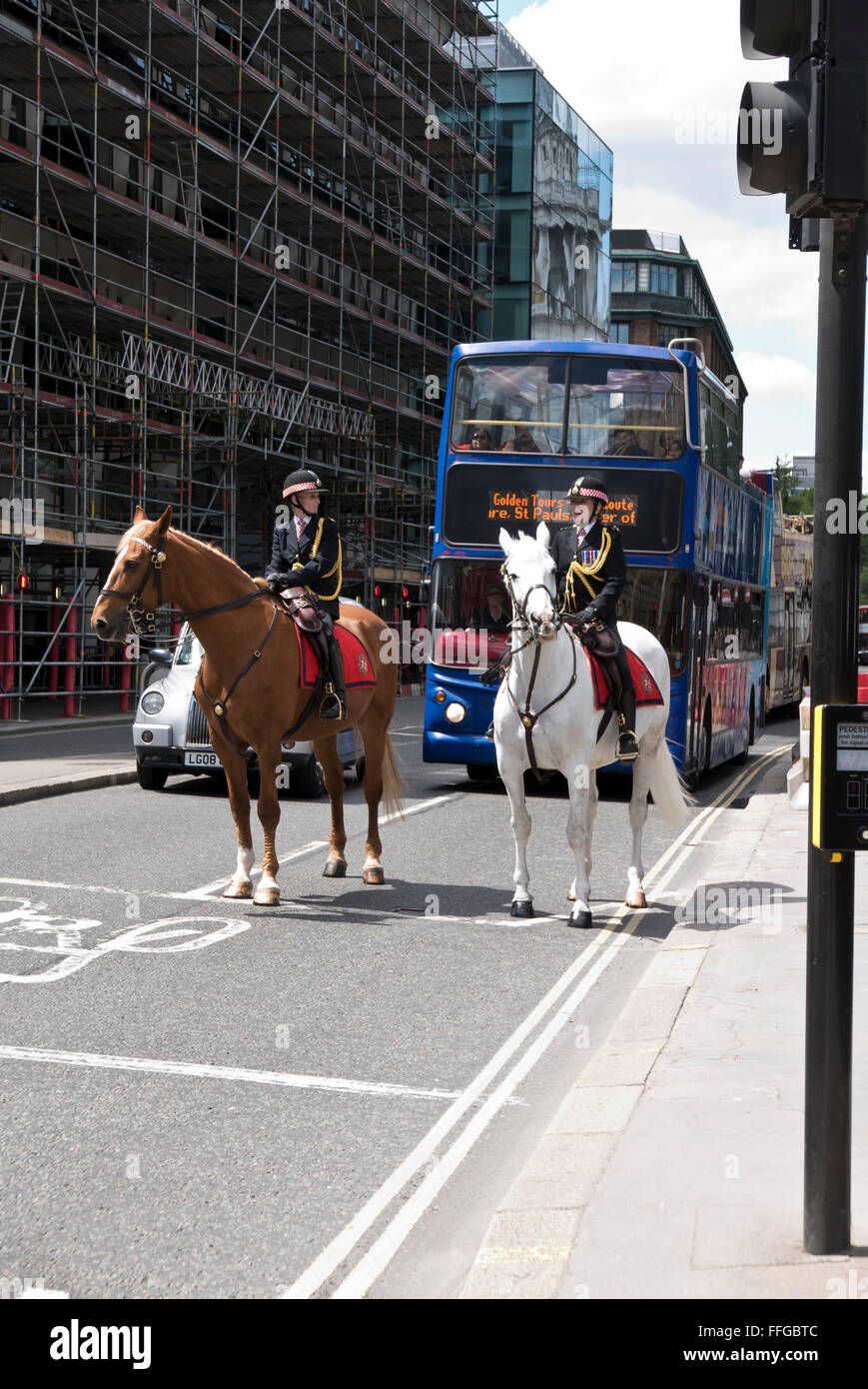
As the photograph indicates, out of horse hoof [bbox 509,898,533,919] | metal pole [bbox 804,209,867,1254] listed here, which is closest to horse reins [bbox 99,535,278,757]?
horse hoof [bbox 509,898,533,919]

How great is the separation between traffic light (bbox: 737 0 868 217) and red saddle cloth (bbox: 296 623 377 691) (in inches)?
251

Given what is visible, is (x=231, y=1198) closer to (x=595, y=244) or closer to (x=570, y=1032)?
(x=570, y=1032)

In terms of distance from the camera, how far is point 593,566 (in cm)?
933

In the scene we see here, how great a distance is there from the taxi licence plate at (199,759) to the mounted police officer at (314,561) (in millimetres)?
5294

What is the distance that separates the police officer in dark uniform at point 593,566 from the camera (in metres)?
9.27

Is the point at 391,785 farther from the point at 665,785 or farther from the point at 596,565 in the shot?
the point at 596,565

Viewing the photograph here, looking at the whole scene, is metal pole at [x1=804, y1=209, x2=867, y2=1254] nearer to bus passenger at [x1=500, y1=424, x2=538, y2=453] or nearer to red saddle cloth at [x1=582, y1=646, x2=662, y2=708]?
red saddle cloth at [x1=582, y1=646, x2=662, y2=708]

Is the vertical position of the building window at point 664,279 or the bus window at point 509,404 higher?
the building window at point 664,279

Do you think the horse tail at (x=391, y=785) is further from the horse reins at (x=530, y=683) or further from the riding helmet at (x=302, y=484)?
the riding helmet at (x=302, y=484)

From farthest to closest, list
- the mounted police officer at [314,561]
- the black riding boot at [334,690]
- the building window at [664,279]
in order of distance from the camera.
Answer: the building window at [664,279] → the black riding boot at [334,690] → the mounted police officer at [314,561]

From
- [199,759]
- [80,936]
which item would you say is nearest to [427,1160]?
[80,936]

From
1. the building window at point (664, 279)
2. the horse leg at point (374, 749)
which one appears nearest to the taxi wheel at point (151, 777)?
the horse leg at point (374, 749)

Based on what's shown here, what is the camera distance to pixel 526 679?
8.98 m
